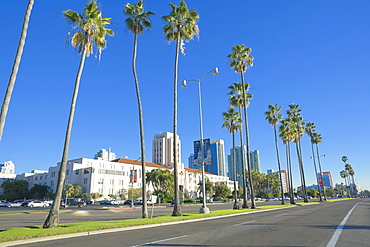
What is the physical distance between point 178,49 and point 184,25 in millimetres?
2164

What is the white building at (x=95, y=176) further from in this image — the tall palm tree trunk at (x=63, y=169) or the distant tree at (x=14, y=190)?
the tall palm tree trunk at (x=63, y=169)

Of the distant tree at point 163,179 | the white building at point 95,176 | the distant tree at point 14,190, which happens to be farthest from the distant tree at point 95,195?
the distant tree at point 14,190

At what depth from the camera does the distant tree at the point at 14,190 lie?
85125mm

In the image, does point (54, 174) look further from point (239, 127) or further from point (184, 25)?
point (184, 25)

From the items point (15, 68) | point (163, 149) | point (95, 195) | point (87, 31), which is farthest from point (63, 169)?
point (163, 149)

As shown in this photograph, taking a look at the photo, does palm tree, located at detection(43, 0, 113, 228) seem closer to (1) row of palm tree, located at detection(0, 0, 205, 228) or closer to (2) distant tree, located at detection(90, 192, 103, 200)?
(1) row of palm tree, located at detection(0, 0, 205, 228)

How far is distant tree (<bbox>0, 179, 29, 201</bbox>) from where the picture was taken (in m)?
85.1

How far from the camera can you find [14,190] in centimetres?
8706

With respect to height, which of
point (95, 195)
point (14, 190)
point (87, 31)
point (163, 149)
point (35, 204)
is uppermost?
point (163, 149)

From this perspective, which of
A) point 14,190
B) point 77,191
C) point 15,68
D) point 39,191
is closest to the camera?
point 15,68

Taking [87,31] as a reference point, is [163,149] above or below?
above

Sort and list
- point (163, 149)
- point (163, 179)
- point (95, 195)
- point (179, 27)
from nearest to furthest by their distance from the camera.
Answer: point (179, 27), point (163, 179), point (95, 195), point (163, 149)

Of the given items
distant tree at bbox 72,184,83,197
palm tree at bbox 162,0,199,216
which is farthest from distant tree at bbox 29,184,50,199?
palm tree at bbox 162,0,199,216

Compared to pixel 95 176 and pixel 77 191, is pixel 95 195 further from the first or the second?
pixel 95 176
